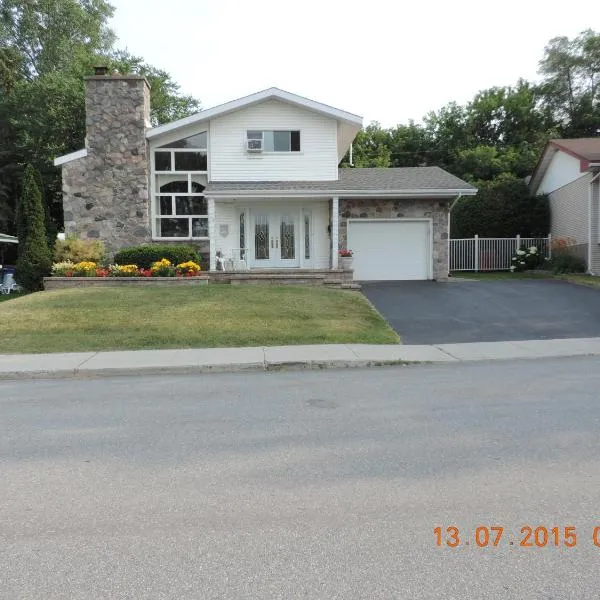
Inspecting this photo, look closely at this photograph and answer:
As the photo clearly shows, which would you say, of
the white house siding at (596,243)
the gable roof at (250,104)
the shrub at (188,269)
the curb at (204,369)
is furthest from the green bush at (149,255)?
the white house siding at (596,243)

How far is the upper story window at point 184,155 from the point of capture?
2125 cm

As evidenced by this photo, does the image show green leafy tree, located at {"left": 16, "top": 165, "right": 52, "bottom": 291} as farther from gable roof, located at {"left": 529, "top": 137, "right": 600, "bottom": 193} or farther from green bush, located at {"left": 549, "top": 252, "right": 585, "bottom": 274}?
gable roof, located at {"left": 529, "top": 137, "right": 600, "bottom": 193}

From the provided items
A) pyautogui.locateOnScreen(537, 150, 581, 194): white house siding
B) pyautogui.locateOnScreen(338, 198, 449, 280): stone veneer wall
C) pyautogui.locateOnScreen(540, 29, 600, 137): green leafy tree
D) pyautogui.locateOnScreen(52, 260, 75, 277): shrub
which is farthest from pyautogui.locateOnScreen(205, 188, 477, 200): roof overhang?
pyautogui.locateOnScreen(540, 29, 600, 137): green leafy tree

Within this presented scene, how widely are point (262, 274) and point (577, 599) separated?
16056 mm

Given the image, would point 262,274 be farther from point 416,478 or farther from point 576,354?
point 416,478

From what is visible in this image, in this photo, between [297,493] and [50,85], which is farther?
[50,85]

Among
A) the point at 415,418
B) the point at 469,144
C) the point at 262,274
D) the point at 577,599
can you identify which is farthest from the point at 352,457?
the point at 469,144

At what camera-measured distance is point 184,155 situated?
21.3m

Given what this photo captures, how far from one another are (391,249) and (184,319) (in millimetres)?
10473

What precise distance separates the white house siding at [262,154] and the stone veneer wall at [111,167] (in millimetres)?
2630

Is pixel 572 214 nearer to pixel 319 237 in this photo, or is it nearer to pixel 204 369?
pixel 319 237

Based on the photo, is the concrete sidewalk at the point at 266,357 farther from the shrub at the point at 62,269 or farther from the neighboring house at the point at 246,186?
the neighboring house at the point at 246,186

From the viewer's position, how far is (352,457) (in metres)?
4.80

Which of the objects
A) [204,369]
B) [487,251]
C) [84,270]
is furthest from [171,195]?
[487,251]
